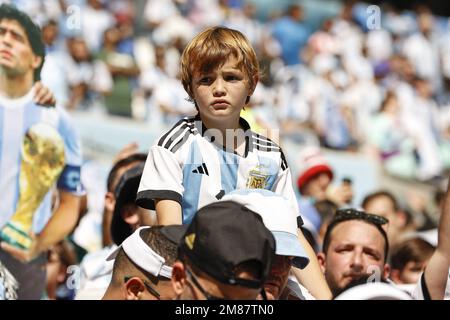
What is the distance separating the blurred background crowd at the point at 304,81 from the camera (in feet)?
39.9

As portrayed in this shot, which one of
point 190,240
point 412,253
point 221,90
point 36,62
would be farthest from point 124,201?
point 190,240

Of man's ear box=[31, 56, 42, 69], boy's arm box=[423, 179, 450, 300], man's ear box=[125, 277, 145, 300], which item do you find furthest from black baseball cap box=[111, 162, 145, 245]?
boy's arm box=[423, 179, 450, 300]

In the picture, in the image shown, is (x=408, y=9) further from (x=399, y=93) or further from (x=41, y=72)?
(x=41, y=72)

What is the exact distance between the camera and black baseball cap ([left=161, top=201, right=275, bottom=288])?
2.73 m

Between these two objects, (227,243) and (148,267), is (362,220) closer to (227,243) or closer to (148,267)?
(148,267)

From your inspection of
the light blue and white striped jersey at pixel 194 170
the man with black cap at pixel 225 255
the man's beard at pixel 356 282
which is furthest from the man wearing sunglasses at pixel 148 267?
the man's beard at pixel 356 282

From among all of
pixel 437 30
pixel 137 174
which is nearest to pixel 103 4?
pixel 437 30

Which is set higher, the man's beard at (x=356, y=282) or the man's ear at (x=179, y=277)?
the man's ear at (x=179, y=277)

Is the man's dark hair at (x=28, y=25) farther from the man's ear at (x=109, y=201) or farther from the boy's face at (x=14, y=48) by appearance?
the man's ear at (x=109, y=201)

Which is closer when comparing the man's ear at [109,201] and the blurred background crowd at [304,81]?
the man's ear at [109,201]

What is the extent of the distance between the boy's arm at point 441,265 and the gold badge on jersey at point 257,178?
2.17 feet

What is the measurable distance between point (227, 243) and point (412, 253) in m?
3.75

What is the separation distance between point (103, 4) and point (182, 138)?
34.1 feet

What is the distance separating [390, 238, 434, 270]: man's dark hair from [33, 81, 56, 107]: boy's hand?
2.30 m
